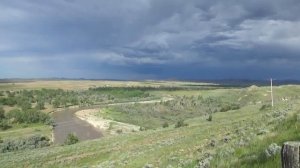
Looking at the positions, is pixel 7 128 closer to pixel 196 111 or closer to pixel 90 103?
pixel 196 111

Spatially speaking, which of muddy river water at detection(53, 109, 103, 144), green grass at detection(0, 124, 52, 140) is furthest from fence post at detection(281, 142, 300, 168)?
green grass at detection(0, 124, 52, 140)

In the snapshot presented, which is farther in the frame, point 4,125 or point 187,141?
point 4,125

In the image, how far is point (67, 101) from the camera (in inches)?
7352

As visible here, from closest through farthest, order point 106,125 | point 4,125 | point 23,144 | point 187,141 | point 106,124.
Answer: point 187,141
point 23,144
point 106,125
point 106,124
point 4,125

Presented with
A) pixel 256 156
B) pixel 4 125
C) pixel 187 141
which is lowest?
pixel 4 125

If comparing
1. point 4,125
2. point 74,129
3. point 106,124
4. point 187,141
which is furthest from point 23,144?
point 187,141

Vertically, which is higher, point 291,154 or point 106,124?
point 291,154

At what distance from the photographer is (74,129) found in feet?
343

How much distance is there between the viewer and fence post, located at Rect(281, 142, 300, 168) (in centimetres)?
583

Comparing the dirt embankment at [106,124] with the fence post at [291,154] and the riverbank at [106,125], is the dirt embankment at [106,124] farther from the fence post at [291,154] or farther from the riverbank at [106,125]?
the fence post at [291,154]

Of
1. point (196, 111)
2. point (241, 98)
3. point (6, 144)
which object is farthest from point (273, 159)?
point (241, 98)

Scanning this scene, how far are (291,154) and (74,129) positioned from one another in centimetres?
10090

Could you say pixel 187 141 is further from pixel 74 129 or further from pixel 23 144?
pixel 74 129

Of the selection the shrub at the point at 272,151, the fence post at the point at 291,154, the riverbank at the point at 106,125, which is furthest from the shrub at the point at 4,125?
the fence post at the point at 291,154
